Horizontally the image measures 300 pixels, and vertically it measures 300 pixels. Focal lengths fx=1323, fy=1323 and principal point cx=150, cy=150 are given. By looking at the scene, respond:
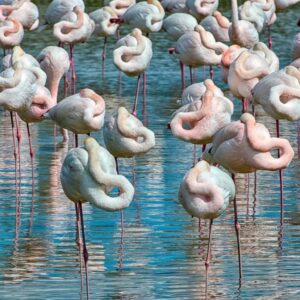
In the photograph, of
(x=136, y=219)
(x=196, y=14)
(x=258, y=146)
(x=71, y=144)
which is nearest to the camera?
(x=258, y=146)

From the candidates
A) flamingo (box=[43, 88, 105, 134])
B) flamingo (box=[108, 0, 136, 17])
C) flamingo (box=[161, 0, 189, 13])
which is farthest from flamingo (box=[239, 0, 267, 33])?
flamingo (box=[43, 88, 105, 134])

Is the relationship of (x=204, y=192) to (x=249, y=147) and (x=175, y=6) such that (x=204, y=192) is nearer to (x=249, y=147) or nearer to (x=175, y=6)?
(x=249, y=147)

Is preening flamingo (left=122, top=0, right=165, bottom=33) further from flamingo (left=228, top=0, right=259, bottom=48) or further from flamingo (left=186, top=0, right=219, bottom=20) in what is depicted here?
flamingo (left=228, top=0, right=259, bottom=48)

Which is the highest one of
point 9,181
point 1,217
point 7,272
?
point 7,272

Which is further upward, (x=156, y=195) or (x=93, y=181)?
(x=93, y=181)

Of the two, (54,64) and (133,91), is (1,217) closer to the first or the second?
(54,64)

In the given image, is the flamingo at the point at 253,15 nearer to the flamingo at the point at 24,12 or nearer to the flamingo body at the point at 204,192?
the flamingo at the point at 24,12

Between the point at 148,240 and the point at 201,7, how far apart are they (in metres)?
11.9

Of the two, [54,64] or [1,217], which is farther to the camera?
[54,64]

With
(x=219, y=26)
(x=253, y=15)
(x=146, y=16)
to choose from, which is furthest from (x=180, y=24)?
(x=253, y=15)

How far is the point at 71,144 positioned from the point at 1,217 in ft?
12.0

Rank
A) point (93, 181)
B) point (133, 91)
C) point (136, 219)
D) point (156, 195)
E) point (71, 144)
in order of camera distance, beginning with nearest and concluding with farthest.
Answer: point (93, 181) → point (136, 219) → point (156, 195) → point (71, 144) → point (133, 91)

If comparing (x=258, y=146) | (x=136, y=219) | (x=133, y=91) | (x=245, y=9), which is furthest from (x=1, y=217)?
(x=245, y=9)

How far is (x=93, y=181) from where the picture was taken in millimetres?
8664
